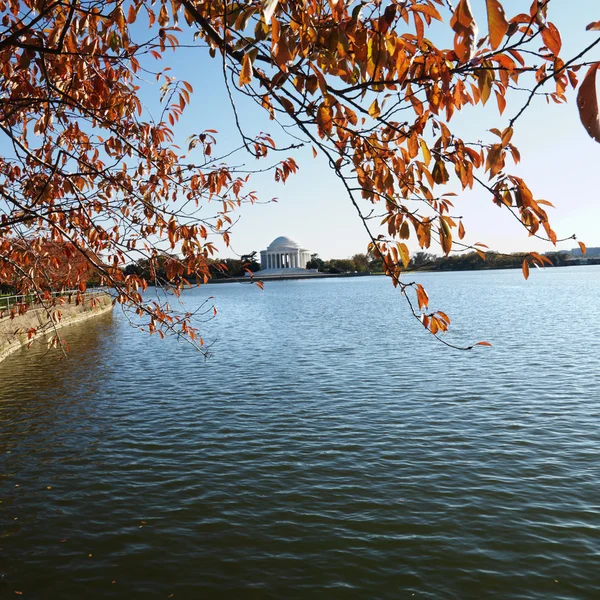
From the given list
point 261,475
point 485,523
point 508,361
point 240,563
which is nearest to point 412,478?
point 485,523

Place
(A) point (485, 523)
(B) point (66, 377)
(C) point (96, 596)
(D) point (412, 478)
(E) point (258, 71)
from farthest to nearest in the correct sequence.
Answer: (B) point (66, 377), (D) point (412, 478), (A) point (485, 523), (C) point (96, 596), (E) point (258, 71)

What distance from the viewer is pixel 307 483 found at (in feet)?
31.8

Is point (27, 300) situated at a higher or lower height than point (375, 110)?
lower

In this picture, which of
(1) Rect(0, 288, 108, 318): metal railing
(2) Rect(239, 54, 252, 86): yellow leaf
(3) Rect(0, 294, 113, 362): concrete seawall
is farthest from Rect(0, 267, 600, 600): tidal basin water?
(2) Rect(239, 54, 252, 86): yellow leaf

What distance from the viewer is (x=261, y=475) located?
1015 centimetres

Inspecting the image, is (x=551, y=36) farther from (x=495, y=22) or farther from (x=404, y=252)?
(x=404, y=252)

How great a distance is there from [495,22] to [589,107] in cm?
48

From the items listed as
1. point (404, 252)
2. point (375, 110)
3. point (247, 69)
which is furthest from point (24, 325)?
point (247, 69)

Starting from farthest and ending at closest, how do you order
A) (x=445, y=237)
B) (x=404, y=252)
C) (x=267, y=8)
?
(x=404, y=252) < (x=445, y=237) < (x=267, y=8)

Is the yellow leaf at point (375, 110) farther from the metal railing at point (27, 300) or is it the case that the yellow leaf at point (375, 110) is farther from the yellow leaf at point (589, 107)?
→ the metal railing at point (27, 300)

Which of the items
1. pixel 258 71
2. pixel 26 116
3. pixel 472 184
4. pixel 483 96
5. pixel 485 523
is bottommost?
pixel 485 523

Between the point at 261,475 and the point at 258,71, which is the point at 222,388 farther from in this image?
the point at 258,71

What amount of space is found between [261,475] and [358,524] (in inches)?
96.7

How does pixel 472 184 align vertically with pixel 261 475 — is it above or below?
above
